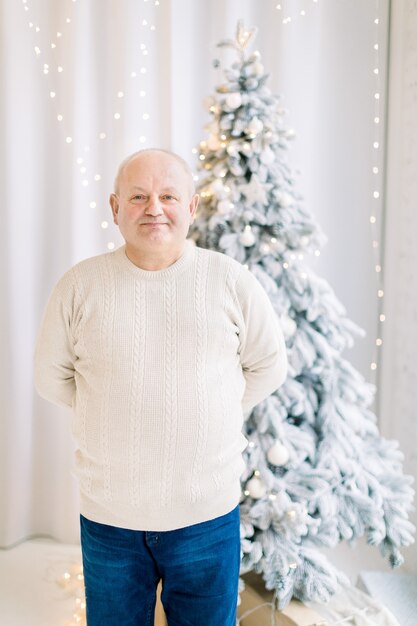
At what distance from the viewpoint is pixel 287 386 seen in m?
1.91

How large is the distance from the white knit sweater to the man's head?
0.07m

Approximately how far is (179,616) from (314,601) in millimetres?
571

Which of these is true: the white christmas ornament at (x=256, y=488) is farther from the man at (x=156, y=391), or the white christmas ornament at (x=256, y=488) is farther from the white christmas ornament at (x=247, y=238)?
the white christmas ornament at (x=247, y=238)

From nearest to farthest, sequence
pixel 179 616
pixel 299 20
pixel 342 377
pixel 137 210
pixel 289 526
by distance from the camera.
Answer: pixel 137 210 < pixel 179 616 < pixel 289 526 < pixel 342 377 < pixel 299 20

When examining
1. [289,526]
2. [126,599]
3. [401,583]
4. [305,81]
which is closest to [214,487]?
[126,599]

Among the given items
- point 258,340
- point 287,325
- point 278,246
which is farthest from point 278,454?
point 278,246

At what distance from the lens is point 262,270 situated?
1.89m

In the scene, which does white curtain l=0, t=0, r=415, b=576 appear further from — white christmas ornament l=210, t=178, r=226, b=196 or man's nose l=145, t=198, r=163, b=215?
man's nose l=145, t=198, r=163, b=215

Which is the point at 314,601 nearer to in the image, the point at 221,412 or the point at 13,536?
the point at 221,412

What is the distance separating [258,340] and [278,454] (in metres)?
0.50

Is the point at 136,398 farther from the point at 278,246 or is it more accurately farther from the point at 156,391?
the point at 278,246

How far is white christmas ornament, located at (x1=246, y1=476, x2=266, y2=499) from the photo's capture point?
6.11ft

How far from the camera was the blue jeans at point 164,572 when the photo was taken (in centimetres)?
145

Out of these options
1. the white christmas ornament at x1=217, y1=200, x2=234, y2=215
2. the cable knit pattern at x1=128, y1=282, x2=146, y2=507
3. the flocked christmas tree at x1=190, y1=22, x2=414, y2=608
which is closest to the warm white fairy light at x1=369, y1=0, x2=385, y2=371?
the flocked christmas tree at x1=190, y1=22, x2=414, y2=608
